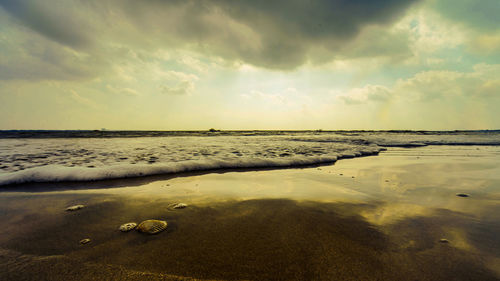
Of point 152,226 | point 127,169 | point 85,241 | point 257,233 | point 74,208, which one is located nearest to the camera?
point 85,241

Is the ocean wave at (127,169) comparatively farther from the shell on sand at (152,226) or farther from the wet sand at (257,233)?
the shell on sand at (152,226)

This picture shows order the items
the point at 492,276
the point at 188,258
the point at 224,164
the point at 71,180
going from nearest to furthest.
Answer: the point at 492,276
the point at 188,258
the point at 71,180
the point at 224,164

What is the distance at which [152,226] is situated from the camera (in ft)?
7.66

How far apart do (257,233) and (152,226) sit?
1267 mm

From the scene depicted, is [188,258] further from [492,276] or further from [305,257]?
[492,276]

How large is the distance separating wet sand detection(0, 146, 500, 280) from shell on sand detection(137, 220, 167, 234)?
82 mm

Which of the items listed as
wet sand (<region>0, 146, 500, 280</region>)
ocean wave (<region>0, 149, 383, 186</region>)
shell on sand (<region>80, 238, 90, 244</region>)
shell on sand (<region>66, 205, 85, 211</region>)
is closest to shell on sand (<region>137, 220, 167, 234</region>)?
wet sand (<region>0, 146, 500, 280</region>)

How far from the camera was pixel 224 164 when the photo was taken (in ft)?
20.1

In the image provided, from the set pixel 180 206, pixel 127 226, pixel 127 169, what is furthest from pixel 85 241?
pixel 127 169

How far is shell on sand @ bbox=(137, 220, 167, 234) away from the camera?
2270 millimetres

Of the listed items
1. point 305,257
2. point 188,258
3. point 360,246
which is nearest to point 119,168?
point 188,258

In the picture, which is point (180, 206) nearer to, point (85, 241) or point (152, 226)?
point (152, 226)

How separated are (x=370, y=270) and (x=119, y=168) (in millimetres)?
5545

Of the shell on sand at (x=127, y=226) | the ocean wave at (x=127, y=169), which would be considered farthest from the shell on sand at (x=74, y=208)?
the ocean wave at (x=127, y=169)
